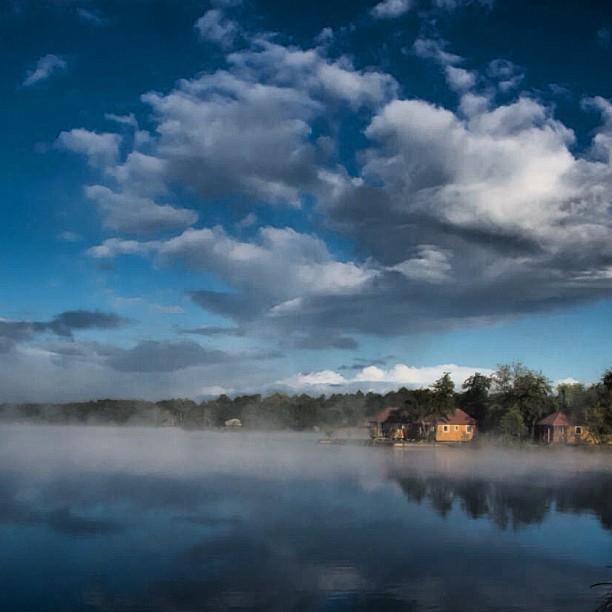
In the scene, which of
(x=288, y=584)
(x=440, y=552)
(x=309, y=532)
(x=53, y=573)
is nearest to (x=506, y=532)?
(x=440, y=552)

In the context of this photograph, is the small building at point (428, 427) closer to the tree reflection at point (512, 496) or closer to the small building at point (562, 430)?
the small building at point (562, 430)

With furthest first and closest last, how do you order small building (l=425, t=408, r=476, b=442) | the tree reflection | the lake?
small building (l=425, t=408, r=476, b=442)
the tree reflection
the lake

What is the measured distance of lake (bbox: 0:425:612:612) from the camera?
17.5 m

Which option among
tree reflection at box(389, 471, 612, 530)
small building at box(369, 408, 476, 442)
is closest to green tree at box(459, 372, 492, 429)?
small building at box(369, 408, 476, 442)

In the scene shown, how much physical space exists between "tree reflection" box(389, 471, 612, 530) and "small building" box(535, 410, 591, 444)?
35.5 m

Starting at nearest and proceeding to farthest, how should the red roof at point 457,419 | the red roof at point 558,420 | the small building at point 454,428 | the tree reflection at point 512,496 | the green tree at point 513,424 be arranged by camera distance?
the tree reflection at point 512,496 < the green tree at point 513,424 < the red roof at point 558,420 < the small building at point 454,428 < the red roof at point 457,419

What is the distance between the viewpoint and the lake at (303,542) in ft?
57.4

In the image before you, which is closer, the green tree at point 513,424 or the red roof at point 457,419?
the green tree at point 513,424

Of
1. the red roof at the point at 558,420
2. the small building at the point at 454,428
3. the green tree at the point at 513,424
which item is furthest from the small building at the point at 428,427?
the red roof at the point at 558,420

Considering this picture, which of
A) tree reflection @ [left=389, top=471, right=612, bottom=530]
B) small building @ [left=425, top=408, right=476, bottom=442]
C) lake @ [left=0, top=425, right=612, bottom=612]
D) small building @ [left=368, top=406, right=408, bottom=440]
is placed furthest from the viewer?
small building @ [left=368, top=406, right=408, bottom=440]

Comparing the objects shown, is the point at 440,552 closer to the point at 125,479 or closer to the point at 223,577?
the point at 223,577

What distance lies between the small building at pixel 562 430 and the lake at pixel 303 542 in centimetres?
3917

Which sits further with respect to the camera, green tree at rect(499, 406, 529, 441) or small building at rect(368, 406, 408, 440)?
small building at rect(368, 406, 408, 440)

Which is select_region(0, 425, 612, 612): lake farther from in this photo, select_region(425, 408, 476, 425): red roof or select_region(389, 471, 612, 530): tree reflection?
select_region(425, 408, 476, 425): red roof
